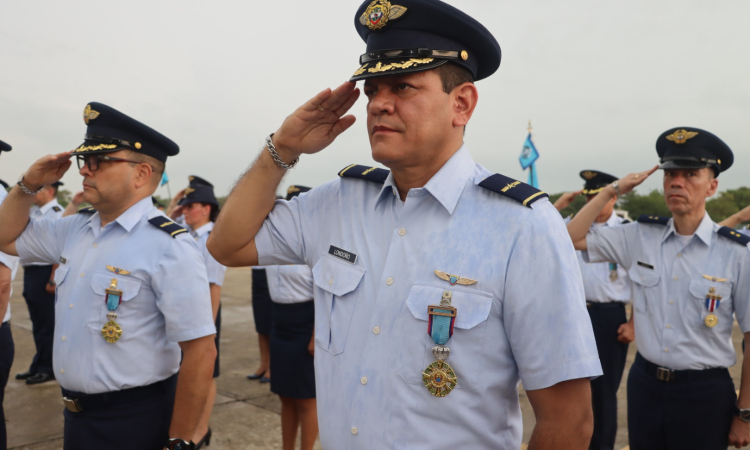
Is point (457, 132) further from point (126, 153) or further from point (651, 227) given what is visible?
point (651, 227)

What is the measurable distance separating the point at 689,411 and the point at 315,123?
290cm

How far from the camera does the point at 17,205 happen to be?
3010mm

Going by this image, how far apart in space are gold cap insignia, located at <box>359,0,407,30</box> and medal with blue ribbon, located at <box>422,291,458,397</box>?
86cm

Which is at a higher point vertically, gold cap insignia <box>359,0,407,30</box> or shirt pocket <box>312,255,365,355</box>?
gold cap insignia <box>359,0,407,30</box>

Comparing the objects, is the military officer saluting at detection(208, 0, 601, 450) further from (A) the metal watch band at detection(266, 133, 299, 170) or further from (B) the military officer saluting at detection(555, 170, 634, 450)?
(B) the military officer saluting at detection(555, 170, 634, 450)

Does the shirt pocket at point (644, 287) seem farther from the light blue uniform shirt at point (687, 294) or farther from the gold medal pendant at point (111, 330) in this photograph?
the gold medal pendant at point (111, 330)

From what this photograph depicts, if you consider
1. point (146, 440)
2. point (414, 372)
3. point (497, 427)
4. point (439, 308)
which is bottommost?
point (146, 440)

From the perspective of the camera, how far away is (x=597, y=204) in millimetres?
3930

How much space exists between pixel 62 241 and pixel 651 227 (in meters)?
3.82

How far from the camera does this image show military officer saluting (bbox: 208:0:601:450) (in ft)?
4.79

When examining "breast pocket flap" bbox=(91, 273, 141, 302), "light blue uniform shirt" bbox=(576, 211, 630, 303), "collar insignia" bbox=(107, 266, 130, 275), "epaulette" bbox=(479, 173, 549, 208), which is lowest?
"light blue uniform shirt" bbox=(576, 211, 630, 303)

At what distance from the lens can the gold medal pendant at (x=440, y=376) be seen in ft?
4.87

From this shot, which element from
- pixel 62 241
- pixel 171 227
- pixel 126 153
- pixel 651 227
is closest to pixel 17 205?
pixel 62 241

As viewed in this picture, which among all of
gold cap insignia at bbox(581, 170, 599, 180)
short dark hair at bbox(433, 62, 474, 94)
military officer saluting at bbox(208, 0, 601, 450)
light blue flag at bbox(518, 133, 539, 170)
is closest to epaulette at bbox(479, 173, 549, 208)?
military officer saluting at bbox(208, 0, 601, 450)
